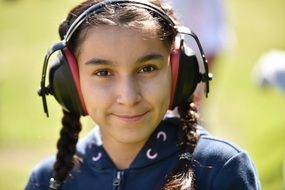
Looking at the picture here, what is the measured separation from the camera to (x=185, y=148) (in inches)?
123

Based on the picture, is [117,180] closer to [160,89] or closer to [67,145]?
[67,145]

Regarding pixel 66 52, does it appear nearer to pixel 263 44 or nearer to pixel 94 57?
pixel 94 57

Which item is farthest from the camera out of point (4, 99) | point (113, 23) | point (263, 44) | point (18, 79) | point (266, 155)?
point (263, 44)

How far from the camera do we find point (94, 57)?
2.98 m

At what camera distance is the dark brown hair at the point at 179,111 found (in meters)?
2.98

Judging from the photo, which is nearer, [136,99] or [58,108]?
[136,99]

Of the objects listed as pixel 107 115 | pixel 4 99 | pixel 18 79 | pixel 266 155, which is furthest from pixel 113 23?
pixel 18 79

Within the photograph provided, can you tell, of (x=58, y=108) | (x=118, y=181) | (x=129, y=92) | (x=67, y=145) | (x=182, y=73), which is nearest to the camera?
(x=129, y=92)

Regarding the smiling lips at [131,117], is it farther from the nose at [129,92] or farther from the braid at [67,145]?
the braid at [67,145]

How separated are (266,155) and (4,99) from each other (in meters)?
3.00

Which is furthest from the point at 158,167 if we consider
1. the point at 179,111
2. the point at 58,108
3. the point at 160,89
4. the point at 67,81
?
the point at 58,108

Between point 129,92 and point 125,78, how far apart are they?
0.05m

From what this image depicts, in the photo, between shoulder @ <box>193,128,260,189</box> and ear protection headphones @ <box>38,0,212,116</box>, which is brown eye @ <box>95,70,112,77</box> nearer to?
ear protection headphones @ <box>38,0,212,116</box>

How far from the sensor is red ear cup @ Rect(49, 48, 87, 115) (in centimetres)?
→ 304
